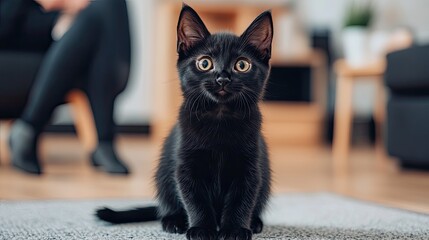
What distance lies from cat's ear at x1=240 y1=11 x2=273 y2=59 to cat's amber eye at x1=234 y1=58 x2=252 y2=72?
42 mm

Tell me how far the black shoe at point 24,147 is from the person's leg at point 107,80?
206 millimetres

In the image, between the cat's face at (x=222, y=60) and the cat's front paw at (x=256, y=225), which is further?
the cat's front paw at (x=256, y=225)

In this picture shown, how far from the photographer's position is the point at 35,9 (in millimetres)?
2088

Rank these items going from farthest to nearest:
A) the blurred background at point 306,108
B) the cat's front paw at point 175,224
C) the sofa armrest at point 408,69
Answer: the sofa armrest at point 408,69, the blurred background at point 306,108, the cat's front paw at point 175,224

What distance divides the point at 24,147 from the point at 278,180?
0.84 metres

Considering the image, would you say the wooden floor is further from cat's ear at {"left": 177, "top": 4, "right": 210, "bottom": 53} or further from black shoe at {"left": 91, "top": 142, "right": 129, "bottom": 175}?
cat's ear at {"left": 177, "top": 4, "right": 210, "bottom": 53}

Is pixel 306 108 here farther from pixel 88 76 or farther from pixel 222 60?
pixel 222 60

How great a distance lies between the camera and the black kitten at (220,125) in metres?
0.85

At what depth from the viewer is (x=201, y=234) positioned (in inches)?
32.1

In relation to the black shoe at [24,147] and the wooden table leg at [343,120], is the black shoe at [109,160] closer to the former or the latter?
the black shoe at [24,147]

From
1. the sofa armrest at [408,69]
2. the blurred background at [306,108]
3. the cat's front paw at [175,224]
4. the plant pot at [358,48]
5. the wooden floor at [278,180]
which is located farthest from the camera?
the plant pot at [358,48]

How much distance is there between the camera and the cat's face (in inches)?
33.3

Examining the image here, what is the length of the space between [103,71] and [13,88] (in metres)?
0.39

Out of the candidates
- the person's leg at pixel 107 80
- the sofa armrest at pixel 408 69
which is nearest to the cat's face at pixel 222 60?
the person's leg at pixel 107 80
